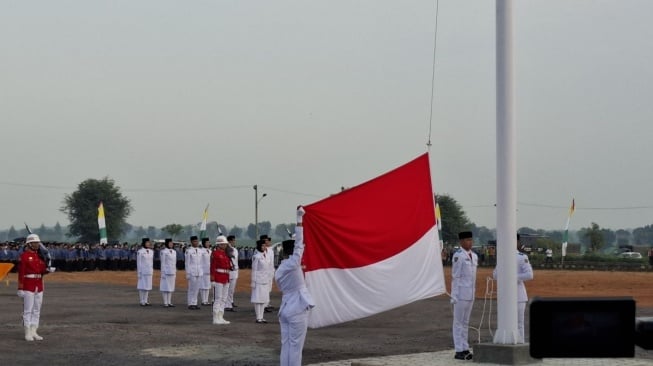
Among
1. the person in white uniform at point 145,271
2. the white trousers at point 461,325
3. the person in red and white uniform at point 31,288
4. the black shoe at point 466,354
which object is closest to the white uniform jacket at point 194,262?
the person in white uniform at point 145,271

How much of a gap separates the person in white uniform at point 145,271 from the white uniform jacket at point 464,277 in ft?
44.2

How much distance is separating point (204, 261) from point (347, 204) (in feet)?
45.5

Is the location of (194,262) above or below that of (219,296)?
above

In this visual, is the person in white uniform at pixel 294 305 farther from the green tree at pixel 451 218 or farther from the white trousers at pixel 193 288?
the green tree at pixel 451 218

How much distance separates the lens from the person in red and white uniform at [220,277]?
19570mm

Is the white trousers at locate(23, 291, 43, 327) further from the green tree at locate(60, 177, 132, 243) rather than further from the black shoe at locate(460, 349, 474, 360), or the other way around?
the green tree at locate(60, 177, 132, 243)

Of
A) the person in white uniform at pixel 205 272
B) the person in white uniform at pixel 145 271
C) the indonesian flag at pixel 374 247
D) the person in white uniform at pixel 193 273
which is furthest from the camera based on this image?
the person in white uniform at pixel 145 271

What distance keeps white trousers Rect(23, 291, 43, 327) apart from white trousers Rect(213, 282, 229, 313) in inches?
168

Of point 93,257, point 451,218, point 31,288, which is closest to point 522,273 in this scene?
point 31,288

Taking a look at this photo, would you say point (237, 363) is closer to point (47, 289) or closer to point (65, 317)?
Result: point (65, 317)

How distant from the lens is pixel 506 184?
11.9 m

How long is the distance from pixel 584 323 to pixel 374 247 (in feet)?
29.4

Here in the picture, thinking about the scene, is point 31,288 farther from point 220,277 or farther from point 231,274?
point 231,274

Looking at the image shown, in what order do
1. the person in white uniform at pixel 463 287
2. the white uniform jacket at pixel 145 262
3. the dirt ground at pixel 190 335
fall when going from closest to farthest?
the person in white uniform at pixel 463 287, the dirt ground at pixel 190 335, the white uniform jacket at pixel 145 262
